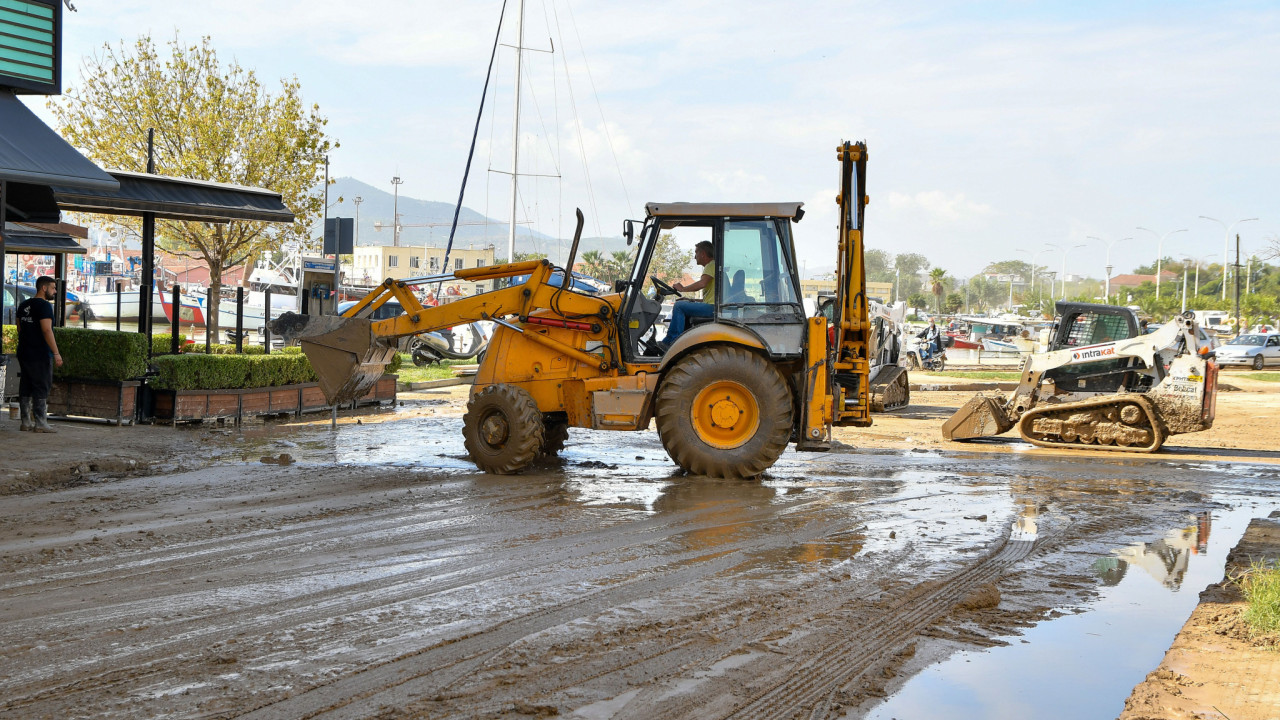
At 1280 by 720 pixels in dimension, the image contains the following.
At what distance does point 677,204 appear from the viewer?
10.4 m

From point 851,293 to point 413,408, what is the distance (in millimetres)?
9350

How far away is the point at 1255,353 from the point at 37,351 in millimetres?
42899

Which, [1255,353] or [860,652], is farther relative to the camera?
[1255,353]

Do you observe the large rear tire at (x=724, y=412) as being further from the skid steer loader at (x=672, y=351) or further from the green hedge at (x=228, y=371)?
the green hedge at (x=228, y=371)

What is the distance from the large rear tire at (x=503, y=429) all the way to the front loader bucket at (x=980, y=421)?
7106 mm

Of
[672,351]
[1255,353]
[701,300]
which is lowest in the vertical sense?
[1255,353]

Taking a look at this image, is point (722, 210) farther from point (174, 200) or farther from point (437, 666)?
point (174, 200)

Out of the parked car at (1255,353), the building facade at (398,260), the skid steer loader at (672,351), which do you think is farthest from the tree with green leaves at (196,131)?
the building facade at (398,260)

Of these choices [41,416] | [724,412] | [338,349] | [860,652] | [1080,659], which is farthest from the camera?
[41,416]

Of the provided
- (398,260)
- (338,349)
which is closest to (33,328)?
(338,349)

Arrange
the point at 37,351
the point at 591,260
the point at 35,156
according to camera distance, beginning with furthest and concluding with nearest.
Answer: the point at 591,260, the point at 37,351, the point at 35,156

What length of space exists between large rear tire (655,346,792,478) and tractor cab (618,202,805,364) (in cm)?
26

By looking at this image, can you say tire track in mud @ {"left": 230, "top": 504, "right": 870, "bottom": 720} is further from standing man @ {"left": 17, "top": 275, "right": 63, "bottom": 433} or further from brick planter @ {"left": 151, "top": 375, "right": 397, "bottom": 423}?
brick planter @ {"left": 151, "top": 375, "right": 397, "bottom": 423}

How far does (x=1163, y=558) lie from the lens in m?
7.71
